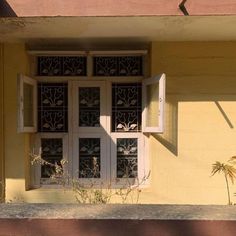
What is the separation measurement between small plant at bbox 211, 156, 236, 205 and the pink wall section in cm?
214

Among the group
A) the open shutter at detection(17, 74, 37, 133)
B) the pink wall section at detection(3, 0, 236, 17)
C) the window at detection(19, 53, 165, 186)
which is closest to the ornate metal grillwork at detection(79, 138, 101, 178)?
the window at detection(19, 53, 165, 186)

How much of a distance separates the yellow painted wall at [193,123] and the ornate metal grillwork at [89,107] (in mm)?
840

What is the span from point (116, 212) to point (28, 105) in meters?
3.65

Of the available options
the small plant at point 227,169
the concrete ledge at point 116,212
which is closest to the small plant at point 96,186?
the small plant at point 227,169

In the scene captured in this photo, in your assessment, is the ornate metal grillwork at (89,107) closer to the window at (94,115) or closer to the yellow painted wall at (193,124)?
the window at (94,115)

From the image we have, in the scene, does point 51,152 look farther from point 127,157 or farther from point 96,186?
point 127,157

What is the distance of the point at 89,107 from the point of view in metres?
6.28

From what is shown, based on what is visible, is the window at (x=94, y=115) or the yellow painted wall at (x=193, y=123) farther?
the window at (x=94, y=115)

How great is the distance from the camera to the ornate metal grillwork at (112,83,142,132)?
6.25m

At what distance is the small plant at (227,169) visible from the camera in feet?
19.3

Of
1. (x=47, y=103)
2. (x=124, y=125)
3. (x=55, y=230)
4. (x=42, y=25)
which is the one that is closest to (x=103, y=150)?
(x=124, y=125)

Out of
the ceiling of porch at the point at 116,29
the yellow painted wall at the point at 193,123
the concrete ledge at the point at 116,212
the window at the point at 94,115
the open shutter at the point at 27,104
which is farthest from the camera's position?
the window at the point at 94,115

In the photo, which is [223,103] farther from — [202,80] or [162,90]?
[162,90]

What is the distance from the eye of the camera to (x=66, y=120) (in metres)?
6.28
